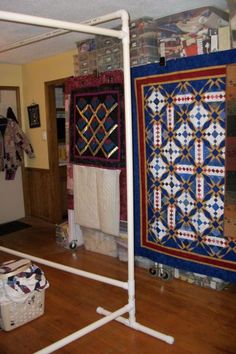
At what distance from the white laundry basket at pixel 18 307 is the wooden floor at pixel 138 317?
0.18 ft

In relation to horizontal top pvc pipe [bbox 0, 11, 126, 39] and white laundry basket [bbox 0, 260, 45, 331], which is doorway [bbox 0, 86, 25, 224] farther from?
horizontal top pvc pipe [bbox 0, 11, 126, 39]

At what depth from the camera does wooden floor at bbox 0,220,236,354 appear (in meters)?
2.34

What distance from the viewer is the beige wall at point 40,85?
4.60 metres

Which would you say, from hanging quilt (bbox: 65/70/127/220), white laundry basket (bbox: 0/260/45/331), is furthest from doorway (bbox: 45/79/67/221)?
white laundry basket (bbox: 0/260/45/331)

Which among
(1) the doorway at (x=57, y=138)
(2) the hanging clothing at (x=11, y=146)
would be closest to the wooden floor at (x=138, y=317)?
(1) the doorway at (x=57, y=138)

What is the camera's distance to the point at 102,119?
11.4ft

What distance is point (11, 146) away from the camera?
4.94 meters

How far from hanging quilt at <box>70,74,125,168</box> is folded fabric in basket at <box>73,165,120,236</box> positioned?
0.32 ft

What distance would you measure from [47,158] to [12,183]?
0.71 meters

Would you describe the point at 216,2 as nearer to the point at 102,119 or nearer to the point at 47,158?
the point at 102,119

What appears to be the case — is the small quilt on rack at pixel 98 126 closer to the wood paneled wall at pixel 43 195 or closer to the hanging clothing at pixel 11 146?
the wood paneled wall at pixel 43 195

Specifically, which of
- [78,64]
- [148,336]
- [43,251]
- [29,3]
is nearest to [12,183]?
[43,251]

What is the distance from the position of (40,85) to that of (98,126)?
72.8 inches

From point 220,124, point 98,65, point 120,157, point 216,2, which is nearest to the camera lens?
point 220,124
